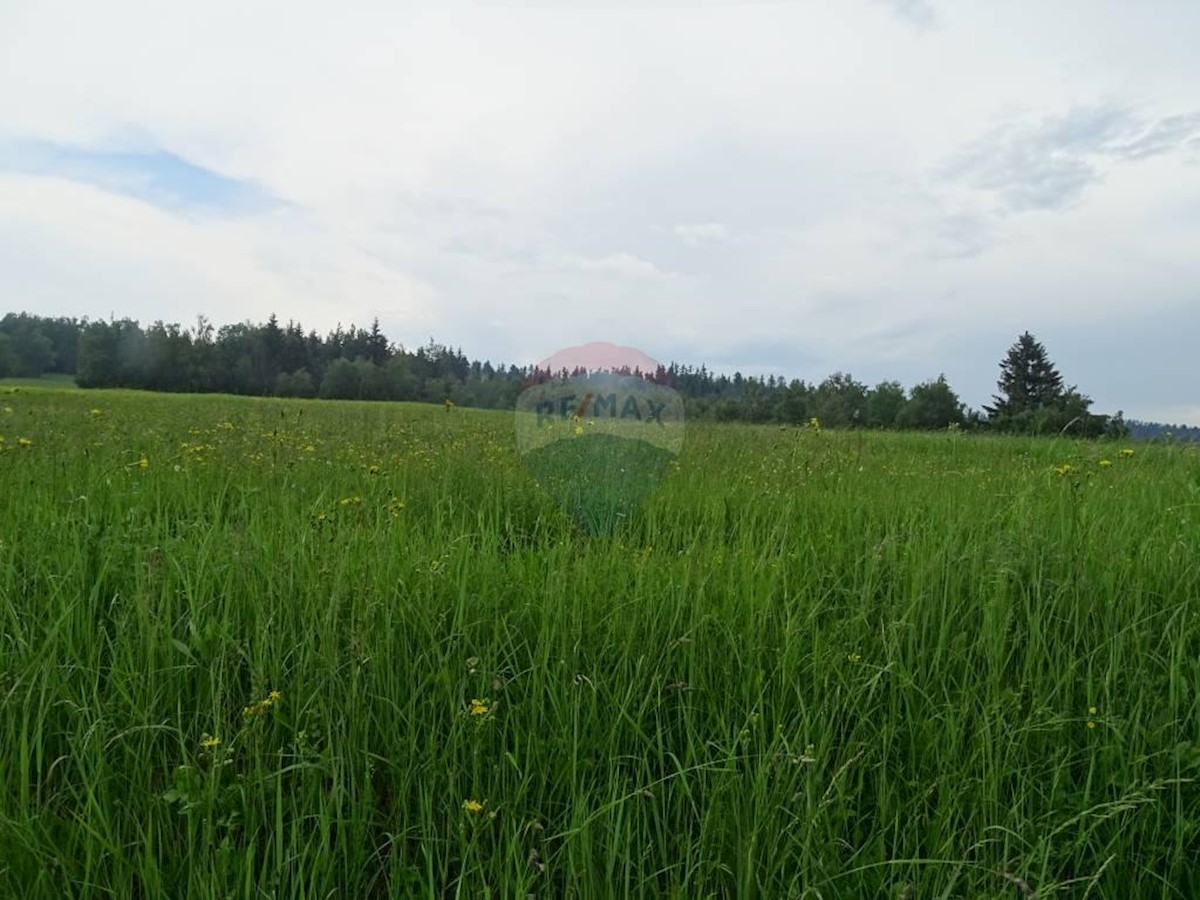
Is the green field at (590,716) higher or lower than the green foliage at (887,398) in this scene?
lower

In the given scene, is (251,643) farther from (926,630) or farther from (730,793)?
(926,630)

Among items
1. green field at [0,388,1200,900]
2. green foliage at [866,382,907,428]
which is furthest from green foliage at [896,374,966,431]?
green field at [0,388,1200,900]

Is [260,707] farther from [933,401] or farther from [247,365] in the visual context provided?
[247,365]

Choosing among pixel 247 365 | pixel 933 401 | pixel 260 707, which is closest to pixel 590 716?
pixel 260 707

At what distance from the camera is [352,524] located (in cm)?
308

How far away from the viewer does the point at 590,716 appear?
169cm

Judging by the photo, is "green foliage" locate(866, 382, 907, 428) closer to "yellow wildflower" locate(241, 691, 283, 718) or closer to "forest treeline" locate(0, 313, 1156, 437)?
"forest treeline" locate(0, 313, 1156, 437)

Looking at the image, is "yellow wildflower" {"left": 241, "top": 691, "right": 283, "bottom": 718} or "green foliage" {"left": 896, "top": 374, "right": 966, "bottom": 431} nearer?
"yellow wildflower" {"left": 241, "top": 691, "right": 283, "bottom": 718}

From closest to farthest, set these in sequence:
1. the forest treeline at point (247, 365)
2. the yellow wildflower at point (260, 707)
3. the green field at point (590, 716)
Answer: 1. the green field at point (590, 716)
2. the yellow wildflower at point (260, 707)
3. the forest treeline at point (247, 365)

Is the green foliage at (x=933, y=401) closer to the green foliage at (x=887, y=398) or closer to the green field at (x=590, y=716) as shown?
the green foliage at (x=887, y=398)

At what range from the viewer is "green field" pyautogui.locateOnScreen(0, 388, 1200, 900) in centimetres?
136

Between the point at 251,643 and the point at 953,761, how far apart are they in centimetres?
188

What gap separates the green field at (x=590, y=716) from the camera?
136cm

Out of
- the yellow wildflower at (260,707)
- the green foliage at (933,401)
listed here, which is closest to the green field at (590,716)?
the yellow wildflower at (260,707)
